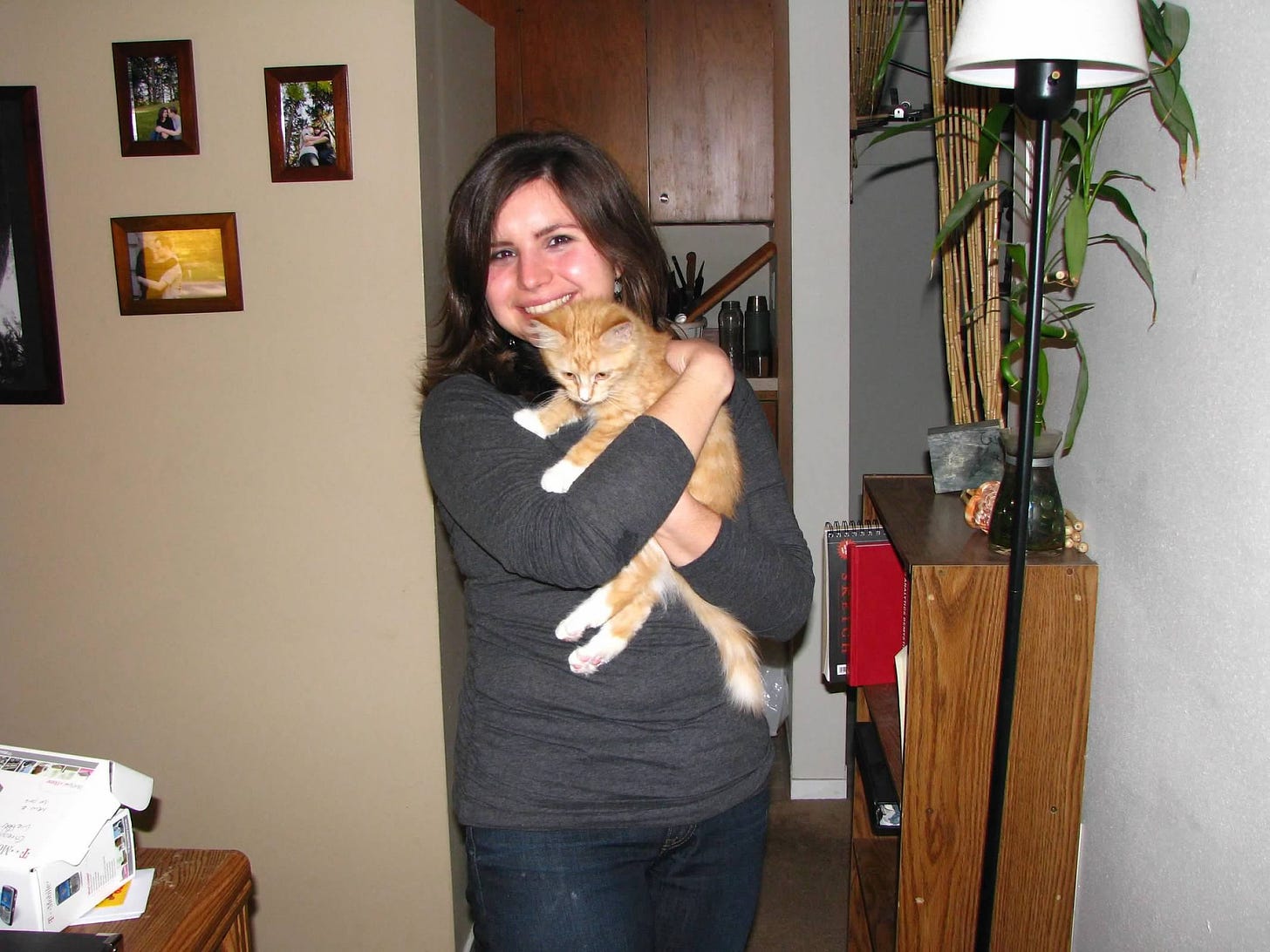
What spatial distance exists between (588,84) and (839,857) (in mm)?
2939

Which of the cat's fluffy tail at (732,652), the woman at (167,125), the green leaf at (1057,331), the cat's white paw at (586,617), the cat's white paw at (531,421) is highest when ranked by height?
the woman at (167,125)

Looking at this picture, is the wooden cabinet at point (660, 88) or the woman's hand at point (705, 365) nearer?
the woman's hand at point (705, 365)

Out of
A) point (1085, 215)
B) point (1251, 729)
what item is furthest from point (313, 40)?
point (1251, 729)

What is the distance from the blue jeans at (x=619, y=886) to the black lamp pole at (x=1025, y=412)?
34 cm

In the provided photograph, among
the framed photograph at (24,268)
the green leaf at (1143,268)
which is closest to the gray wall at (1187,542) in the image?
the green leaf at (1143,268)

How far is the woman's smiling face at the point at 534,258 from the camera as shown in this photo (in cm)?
136

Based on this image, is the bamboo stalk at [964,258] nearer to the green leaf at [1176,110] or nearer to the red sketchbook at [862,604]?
the red sketchbook at [862,604]

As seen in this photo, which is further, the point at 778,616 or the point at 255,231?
the point at 255,231

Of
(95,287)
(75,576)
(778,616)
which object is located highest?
(95,287)

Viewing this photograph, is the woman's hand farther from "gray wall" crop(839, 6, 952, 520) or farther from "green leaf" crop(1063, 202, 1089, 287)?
"gray wall" crop(839, 6, 952, 520)

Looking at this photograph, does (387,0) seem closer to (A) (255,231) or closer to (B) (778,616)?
(A) (255,231)

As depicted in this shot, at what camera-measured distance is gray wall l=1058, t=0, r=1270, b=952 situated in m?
1.02

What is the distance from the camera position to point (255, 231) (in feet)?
7.00

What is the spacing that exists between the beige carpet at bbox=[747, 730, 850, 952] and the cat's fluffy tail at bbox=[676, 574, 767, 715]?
1409mm
